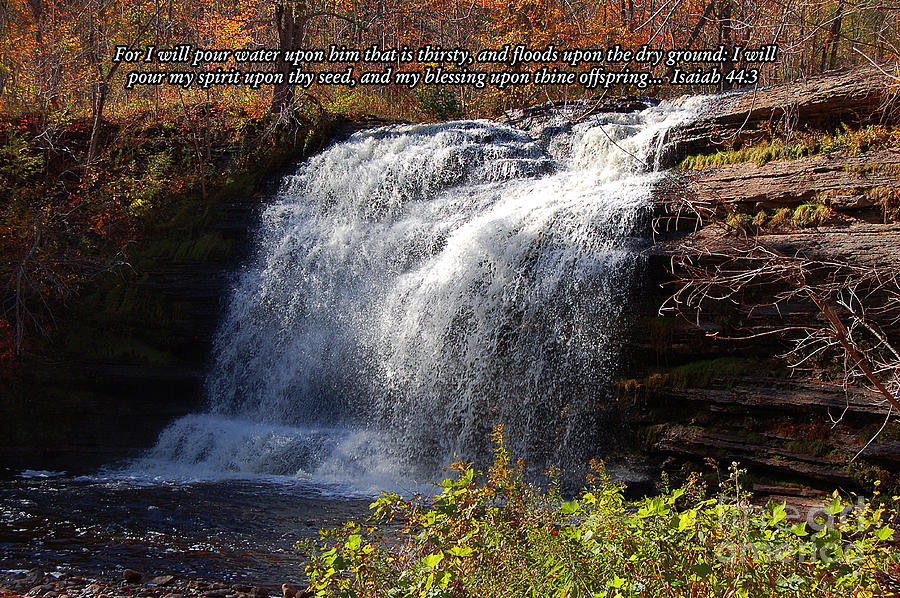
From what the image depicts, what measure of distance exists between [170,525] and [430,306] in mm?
4307

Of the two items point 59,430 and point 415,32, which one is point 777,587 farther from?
point 415,32

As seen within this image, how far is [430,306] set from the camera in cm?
978

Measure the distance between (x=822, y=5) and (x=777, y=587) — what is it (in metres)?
3.42

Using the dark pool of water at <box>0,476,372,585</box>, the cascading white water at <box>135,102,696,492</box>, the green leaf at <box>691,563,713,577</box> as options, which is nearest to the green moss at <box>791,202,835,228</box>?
the cascading white water at <box>135,102,696,492</box>

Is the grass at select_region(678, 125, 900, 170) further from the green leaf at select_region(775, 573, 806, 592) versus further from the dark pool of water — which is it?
the green leaf at select_region(775, 573, 806, 592)

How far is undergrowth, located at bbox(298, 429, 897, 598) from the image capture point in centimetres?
265

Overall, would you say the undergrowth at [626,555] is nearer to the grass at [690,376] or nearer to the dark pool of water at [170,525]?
the dark pool of water at [170,525]

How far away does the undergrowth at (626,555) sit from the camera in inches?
104

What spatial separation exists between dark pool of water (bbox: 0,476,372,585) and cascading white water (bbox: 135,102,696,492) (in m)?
1.04

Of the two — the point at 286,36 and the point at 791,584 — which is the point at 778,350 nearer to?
the point at 791,584

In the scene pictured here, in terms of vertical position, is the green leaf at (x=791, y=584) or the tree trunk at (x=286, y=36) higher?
the tree trunk at (x=286, y=36)

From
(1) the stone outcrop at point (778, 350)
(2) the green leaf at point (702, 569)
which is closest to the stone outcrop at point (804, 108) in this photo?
(1) the stone outcrop at point (778, 350)

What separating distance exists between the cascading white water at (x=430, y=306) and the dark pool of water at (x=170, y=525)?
1.04 m

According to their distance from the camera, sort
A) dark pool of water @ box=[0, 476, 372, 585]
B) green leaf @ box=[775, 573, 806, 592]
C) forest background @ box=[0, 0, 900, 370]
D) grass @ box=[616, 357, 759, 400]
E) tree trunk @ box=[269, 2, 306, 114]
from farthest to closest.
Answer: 1. tree trunk @ box=[269, 2, 306, 114]
2. forest background @ box=[0, 0, 900, 370]
3. grass @ box=[616, 357, 759, 400]
4. dark pool of water @ box=[0, 476, 372, 585]
5. green leaf @ box=[775, 573, 806, 592]
